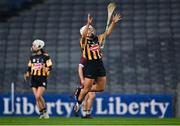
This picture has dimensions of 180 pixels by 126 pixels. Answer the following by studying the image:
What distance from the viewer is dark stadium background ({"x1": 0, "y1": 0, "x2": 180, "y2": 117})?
19656mm

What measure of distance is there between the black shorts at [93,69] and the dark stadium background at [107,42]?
17.5 feet

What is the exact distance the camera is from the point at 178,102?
1734 centimetres

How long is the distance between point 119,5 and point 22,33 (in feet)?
9.51

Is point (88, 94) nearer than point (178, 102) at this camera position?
Yes

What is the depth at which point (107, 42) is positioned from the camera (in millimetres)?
20891

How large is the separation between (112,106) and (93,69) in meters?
3.85

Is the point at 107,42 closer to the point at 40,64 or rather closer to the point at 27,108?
the point at 27,108

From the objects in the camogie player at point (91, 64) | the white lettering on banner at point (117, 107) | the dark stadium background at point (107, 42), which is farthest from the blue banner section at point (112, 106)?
the camogie player at point (91, 64)

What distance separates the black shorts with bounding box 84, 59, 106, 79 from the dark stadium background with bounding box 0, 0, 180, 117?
5346 mm

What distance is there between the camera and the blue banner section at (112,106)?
17547 mm

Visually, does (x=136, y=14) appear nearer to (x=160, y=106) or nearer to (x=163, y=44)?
(x=163, y=44)

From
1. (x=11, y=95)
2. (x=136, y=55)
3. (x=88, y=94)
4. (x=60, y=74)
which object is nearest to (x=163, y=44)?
(x=136, y=55)

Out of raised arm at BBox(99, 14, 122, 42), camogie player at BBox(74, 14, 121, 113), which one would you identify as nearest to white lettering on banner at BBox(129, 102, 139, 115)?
camogie player at BBox(74, 14, 121, 113)

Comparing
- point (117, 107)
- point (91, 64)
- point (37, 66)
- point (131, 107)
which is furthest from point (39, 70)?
point (131, 107)
